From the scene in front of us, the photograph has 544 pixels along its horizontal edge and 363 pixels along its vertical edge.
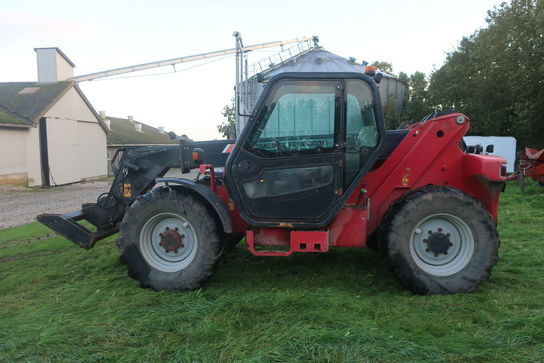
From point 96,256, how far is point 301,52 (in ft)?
65.1

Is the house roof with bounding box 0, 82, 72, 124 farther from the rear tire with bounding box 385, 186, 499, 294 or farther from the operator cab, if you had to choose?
the rear tire with bounding box 385, 186, 499, 294

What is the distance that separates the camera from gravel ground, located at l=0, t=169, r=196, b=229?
11177mm

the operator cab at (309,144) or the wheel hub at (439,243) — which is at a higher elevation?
the operator cab at (309,144)

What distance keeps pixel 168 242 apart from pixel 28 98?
2100 centimetres

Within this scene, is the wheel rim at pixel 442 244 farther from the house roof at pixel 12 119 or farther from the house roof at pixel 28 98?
the house roof at pixel 28 98

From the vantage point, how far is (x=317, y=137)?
4.20m

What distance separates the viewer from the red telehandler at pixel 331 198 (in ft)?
13.5

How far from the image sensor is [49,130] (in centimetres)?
2050

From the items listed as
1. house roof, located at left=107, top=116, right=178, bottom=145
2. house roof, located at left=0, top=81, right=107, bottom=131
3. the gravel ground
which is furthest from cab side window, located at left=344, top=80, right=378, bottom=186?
house roof, located at left=107, top=116, right=178, bottom=145

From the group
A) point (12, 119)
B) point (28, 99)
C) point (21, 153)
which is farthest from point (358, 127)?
point (28, 99)

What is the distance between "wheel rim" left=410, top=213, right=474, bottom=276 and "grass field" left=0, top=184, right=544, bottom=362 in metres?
0.34

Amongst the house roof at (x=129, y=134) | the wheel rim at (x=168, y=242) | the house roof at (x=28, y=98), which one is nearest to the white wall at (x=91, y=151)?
the house roof at (x=129, y=134)

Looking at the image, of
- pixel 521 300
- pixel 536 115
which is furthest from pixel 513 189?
pixel 521 300

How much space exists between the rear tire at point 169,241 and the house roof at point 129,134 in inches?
975
